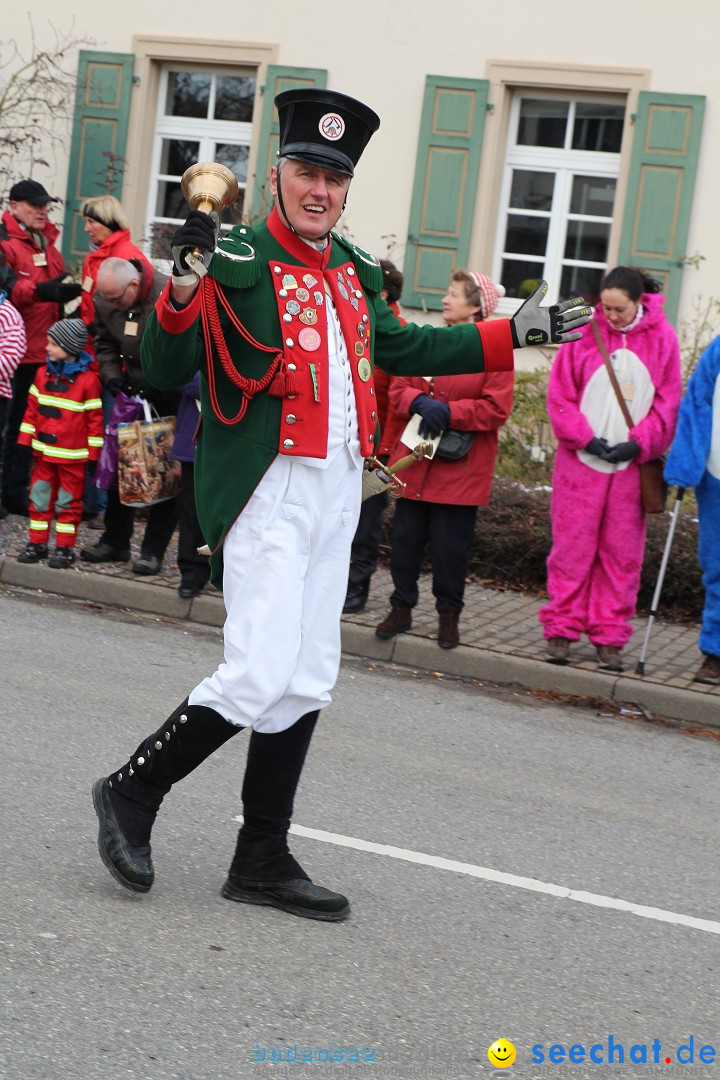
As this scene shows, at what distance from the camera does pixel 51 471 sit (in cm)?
880

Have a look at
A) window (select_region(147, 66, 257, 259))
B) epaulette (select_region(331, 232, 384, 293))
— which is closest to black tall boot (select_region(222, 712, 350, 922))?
epaulette (select_region(331, 232, 384, 293))

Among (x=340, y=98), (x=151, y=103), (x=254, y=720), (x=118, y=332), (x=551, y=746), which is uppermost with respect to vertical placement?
(x=151, y=103)

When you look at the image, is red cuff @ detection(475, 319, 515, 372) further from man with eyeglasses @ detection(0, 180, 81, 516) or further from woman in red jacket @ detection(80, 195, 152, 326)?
man with eyeglasses @ detection(0, 180, 81, 516)

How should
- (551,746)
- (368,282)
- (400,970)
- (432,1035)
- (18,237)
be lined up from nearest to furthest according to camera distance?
(432,1035) < (400,970) < (368,282) < (551,746) < (18,237)

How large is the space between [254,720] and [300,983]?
2.29 feet

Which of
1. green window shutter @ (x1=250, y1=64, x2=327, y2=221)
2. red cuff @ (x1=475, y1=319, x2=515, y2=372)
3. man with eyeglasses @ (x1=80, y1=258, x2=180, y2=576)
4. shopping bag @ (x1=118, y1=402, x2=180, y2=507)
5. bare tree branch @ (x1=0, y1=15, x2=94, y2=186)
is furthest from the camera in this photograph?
bare tree branch @ (x1=0, y1=15, x2=94, y2=186)

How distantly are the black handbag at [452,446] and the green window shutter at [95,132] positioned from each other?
27.0ft

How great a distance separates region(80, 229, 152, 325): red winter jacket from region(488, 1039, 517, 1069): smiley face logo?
619 centimetres

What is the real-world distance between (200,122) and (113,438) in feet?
24.1

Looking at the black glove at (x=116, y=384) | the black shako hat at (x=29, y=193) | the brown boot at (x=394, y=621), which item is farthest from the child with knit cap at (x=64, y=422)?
the brown boot at (x=394, y=621)

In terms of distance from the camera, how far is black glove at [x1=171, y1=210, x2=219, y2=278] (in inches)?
140

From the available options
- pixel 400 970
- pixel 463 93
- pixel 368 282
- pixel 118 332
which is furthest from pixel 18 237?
pixel 400 970

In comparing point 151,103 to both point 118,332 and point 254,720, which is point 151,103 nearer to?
point 118,332

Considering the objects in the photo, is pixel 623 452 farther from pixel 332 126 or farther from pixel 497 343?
pixel 332 126
